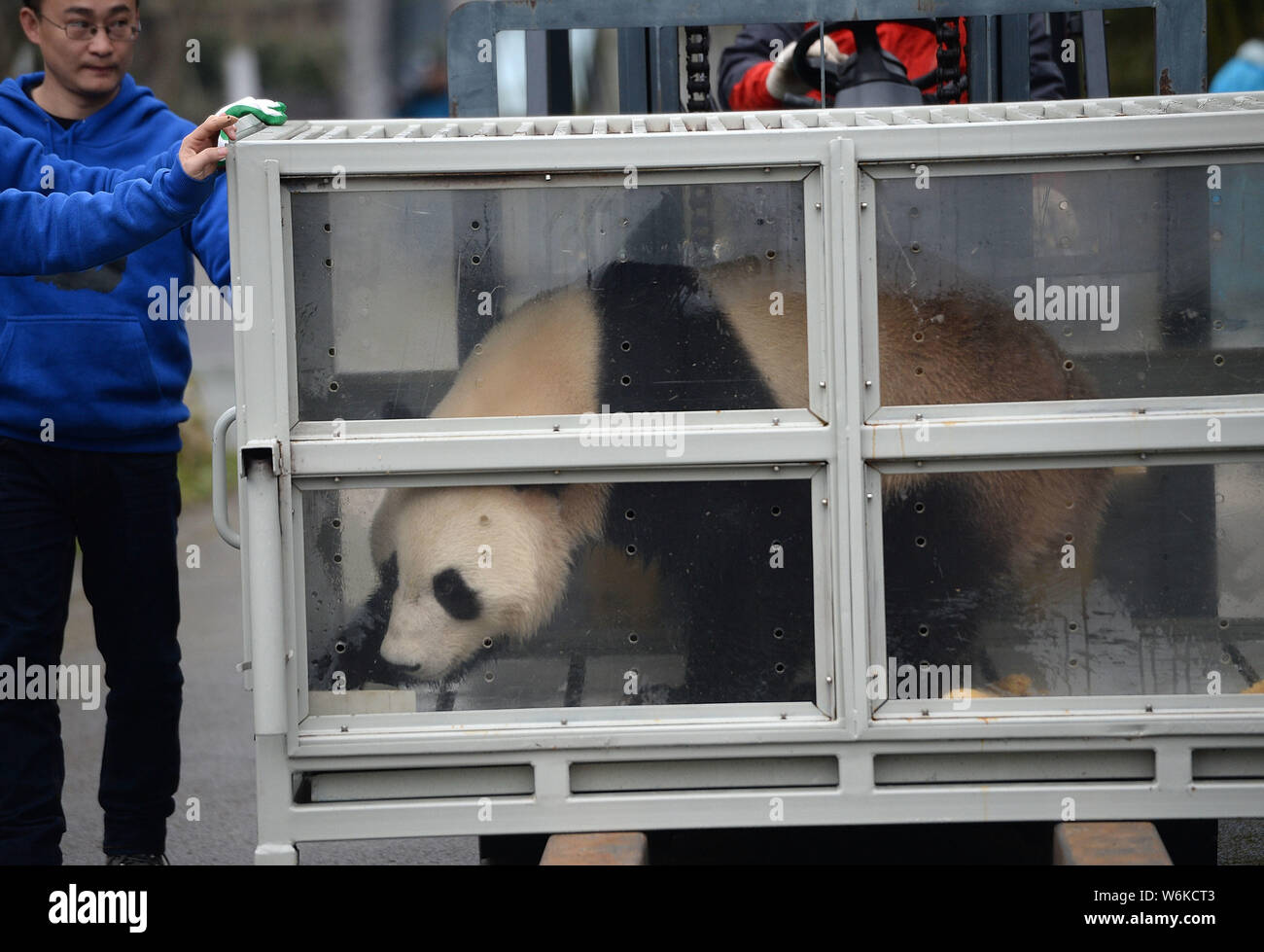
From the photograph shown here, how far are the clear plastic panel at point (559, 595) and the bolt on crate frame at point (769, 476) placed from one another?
0.13 ft

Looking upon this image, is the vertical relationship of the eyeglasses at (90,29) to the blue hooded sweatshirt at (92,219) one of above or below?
above

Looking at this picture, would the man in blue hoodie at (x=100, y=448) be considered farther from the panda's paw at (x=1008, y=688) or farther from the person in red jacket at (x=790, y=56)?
the panda's paw at (x=1008, y=688)

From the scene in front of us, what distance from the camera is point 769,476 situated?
8.73 ft

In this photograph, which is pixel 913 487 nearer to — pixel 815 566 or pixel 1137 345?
pixel 815 566

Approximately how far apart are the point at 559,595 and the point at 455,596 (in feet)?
0.64

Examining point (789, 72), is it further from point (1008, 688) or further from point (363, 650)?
point (363, 650)

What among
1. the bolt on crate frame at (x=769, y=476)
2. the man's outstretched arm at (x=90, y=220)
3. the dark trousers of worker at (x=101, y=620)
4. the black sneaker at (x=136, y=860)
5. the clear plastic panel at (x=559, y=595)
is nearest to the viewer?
the bolt on crate frame at (x=769, y=476)

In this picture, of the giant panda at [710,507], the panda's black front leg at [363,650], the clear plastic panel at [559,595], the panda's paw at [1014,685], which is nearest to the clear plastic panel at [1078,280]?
the giant panda at [710,507]

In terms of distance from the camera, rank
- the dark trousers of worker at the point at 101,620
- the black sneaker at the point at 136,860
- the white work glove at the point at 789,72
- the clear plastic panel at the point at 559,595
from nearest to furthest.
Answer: the clear plastic panel at the point at 559,595 → the dark trousers of worker at the point at 101,620 → the black sneaker at the point at 136,860 → the white work glove at the point at 789,72

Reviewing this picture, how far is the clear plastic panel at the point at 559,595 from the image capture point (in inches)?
106

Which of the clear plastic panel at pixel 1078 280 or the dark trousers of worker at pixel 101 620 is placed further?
the dark trousers of worker at pixel 101 620

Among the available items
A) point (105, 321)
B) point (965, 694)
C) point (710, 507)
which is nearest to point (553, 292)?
point (710, 507)

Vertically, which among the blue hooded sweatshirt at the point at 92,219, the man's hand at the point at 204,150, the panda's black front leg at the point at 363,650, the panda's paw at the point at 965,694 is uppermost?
the man's hand at the point at 204,150

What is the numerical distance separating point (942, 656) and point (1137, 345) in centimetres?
67
